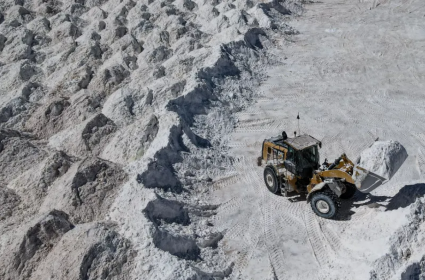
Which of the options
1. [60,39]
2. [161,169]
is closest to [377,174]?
[161,169]

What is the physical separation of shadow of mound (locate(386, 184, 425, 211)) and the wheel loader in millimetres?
951

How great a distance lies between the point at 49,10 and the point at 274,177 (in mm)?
19275

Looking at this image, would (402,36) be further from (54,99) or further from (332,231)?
(54,99)

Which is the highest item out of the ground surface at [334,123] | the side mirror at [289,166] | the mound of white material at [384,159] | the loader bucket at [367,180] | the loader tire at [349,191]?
the mound of white material at [384,159]

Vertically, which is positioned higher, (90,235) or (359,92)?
(90,235)

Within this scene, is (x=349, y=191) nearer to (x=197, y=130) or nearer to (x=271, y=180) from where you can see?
(x=271, y=180)

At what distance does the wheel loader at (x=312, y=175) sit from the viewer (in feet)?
34.3

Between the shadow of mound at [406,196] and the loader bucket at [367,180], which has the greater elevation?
the loader bucket at [367,180]

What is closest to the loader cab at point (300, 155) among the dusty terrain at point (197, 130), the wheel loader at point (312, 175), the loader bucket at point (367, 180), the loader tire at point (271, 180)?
the wheel loader at point (312, 175)

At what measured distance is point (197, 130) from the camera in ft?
47.8

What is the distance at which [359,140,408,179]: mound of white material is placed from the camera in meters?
10.2

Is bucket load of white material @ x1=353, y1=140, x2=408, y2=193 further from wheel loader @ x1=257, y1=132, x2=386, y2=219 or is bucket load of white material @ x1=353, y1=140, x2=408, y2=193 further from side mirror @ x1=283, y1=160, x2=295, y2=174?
side mirror @ x1=283, y1=160, x2=295, y2=174

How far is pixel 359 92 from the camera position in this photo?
1694 cm

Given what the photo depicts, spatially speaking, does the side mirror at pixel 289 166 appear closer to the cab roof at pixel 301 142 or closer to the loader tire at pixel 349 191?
the cab roof at pixel 301 142
